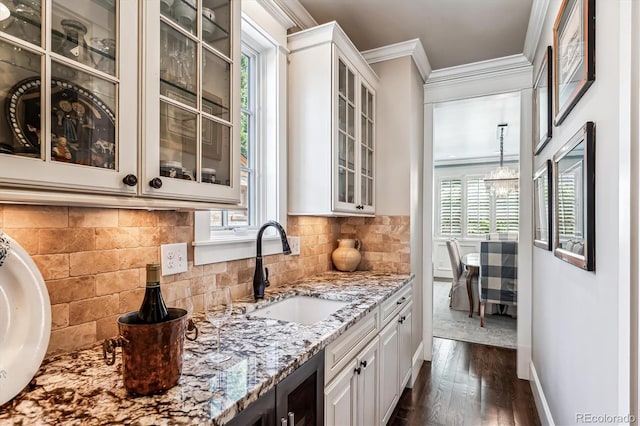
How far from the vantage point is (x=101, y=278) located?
115 cm

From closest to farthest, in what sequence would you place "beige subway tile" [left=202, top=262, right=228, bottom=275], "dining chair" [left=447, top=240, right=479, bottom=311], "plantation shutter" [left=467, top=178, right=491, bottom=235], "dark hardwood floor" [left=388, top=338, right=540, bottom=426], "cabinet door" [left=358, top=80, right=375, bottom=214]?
"beige subway tile" [left=202, top=262, right=228, bottom=275]
"dark hardwood floor" [left=388, top=338, right=540, bottom=426]
"cabinet door" [left=358, top=80, right=375, bottom=214]
"dining chair" [left=447, top=240, right=479, bottom=311]
"plantation shutter" [left=467, top=178, right=491, bottom=235]

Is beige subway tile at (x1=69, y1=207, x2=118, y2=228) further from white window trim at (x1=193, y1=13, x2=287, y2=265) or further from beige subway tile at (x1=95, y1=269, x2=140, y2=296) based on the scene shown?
white window trim at (x1=193, y1=13, x2=287, y2=265)

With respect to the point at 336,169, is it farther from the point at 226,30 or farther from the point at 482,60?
the point at 482,60

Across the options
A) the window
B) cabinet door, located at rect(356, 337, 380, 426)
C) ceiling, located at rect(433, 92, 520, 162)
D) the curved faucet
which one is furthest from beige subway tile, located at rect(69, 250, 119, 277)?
the window

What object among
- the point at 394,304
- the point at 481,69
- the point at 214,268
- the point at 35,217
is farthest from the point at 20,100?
the point at 481,69

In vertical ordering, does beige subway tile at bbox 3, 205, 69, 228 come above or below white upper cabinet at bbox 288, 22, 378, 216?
below

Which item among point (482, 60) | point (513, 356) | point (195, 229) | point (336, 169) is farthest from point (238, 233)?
point (513, 356)

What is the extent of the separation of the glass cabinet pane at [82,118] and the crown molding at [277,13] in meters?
1.31

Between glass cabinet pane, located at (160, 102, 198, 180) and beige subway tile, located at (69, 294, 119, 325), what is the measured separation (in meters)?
0.49

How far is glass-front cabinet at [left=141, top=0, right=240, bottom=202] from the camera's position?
3.23 feet

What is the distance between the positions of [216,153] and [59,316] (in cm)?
68

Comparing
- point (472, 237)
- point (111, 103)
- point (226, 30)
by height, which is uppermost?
point (226, 30)

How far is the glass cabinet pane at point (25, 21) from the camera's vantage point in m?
0.72

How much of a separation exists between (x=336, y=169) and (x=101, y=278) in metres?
1.34
